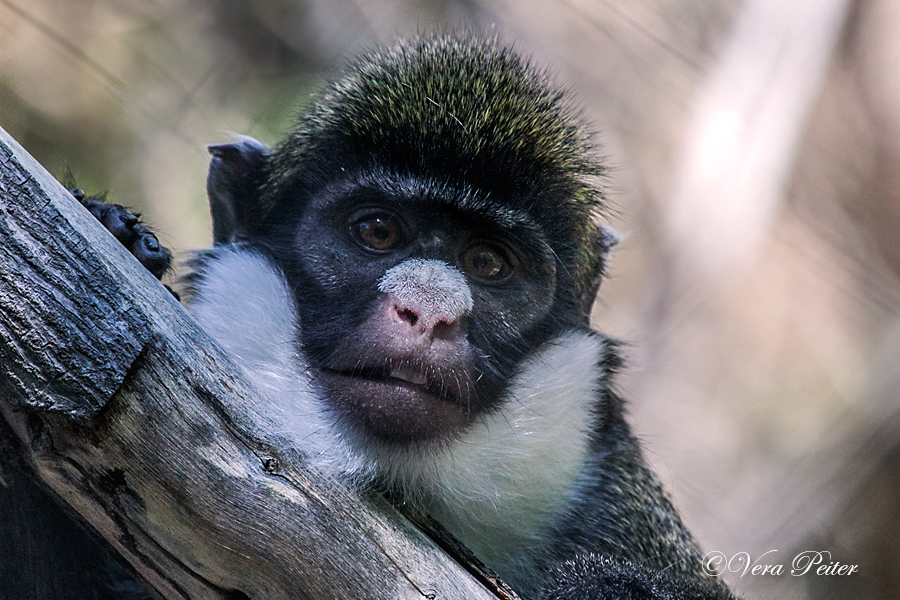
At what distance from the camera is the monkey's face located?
6.17 ft

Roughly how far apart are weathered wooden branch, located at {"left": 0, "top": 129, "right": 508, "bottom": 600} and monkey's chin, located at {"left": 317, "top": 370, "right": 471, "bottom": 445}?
27 cm

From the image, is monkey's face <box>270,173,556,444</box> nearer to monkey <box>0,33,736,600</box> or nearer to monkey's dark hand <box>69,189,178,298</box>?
monkey <box>0,33,736,600</box>

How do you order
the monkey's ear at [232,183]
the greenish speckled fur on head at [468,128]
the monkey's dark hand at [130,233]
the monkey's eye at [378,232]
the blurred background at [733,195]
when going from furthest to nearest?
the blurred background at [733,195]
the monkey's ear at [232,183]
the greenish speckled fur on head at [468,128]
the monkey's eye at [378,232]
the monkey's dark hand at [130,233]

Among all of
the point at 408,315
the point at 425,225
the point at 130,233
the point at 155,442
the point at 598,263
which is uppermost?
the point at 598,263

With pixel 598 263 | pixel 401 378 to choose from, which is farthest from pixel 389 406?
pixel 598 263

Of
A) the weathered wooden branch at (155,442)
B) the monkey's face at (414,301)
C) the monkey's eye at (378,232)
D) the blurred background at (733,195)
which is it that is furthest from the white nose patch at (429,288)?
the blurred background at (733,195)

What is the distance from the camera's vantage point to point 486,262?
2.23 metres

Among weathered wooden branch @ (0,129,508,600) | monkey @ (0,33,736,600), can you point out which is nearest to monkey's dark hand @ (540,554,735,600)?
monkey @ (0,33,736,600)

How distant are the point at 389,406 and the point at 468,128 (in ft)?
2.96

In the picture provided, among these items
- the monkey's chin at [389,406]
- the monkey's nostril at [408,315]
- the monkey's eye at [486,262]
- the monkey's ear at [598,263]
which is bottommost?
the monkey's chin at [389,406]

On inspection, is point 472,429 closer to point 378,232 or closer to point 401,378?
point 401,378

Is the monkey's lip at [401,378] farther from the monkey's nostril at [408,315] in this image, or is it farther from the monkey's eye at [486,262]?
the monkey's eye at [486,262]

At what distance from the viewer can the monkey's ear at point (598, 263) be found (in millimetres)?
2638

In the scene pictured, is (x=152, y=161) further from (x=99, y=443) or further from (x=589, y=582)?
(x=589, y=582)
